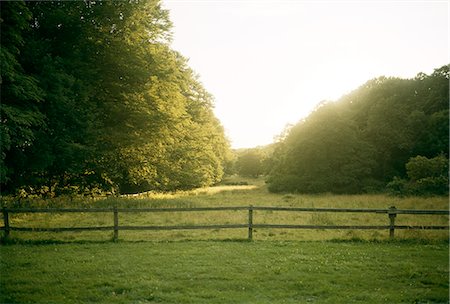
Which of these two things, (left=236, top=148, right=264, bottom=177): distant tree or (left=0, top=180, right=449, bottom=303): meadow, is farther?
(left=236, top=148, right=264, bottom=177): distant tree

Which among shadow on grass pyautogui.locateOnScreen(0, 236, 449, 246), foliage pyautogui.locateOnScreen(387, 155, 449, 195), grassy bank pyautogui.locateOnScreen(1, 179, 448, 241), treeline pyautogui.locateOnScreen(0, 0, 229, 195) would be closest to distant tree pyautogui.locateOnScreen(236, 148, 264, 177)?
foliage pyautogui.locateOnScreen(387, 155, 449, 195)

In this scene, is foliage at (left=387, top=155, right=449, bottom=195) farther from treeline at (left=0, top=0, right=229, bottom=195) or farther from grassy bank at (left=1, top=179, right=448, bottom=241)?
treeline at (left=0, top=0, right=229, bottom=195)

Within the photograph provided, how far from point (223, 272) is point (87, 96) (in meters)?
15.4

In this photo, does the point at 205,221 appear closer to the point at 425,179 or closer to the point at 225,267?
the point at 225,267

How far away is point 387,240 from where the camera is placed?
13266 mm

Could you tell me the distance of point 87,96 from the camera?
20.4 metres

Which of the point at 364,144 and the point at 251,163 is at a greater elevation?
the point at 364,144

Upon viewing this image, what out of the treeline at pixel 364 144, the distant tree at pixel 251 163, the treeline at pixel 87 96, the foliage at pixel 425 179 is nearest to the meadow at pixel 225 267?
the treeline at pixel 87 96

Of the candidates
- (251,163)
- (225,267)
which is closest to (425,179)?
(225,267)

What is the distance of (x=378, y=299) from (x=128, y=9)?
2125cm

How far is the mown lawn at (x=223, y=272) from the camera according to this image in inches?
305

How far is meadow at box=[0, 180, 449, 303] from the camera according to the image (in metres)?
7.80

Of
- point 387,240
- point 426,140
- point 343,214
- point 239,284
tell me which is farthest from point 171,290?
point 426,140

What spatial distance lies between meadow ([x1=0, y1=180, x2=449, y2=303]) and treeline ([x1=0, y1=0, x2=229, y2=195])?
18.7 feet
